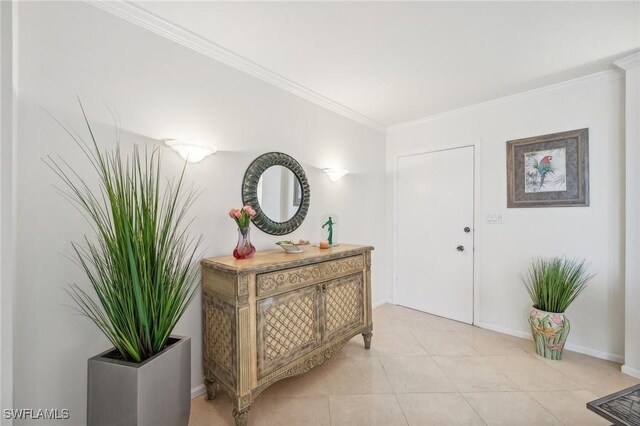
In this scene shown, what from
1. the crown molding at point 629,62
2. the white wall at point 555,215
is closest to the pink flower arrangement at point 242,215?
the white wall at point 555,215

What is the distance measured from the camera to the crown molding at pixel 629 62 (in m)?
1.98

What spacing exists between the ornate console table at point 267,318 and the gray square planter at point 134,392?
0.36m

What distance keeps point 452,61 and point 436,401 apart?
98.0 inches

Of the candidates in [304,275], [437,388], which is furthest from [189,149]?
[437,388]

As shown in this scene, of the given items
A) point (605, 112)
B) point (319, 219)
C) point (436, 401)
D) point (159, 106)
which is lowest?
point (436, 401)

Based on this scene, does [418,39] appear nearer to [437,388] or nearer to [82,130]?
[82,130]

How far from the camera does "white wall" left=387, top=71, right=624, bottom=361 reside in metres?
2.22

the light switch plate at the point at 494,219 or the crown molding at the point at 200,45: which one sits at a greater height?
the crown molding at the point at 200,45

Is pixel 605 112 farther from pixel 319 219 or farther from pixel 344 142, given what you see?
pixel 319 219

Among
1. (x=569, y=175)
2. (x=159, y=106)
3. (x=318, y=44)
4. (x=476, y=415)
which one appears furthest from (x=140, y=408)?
(x=569, y=175)

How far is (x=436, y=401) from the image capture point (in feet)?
5.72

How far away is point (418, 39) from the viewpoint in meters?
1.81

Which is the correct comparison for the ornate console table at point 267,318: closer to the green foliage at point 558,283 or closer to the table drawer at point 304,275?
the table drawer at point 304,275

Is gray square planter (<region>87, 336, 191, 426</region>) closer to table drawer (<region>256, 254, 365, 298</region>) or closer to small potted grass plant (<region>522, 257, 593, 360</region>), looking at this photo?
table drawer (<region>256, 254, 365, 298</region>)
